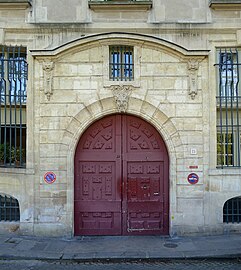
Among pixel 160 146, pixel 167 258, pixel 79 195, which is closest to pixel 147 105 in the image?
pixel 160 146

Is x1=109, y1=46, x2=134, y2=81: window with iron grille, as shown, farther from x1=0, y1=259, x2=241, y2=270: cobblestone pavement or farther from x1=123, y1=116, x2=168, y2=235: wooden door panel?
x1=0, y1=259, x2=241, y2=270: cobblestone pavement

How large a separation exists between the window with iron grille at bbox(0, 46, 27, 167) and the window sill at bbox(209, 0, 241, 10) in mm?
4913

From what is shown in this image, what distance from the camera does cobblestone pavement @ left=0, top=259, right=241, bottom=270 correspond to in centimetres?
666

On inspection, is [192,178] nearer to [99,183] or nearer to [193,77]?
[99,183]

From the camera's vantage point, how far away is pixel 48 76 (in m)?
8.41

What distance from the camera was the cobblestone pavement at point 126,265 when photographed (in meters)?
6.66

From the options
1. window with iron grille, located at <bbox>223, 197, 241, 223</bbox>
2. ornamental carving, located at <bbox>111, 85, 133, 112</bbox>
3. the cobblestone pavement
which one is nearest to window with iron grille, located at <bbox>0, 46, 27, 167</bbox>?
ornamental carving, located at <bbox>111, 85, 133, 112</bbox>

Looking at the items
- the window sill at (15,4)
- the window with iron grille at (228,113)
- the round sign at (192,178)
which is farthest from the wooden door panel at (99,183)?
the window sill at (15,4)

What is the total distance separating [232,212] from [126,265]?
10.8 ft

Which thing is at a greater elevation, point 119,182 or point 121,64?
point 121,64

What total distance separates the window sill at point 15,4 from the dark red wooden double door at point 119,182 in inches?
136

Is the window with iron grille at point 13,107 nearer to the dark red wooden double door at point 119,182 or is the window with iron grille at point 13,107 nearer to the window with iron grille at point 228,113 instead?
the dark red wooden double door at point 119,182

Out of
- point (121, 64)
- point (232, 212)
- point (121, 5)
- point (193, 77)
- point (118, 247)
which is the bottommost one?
point (118, 247)

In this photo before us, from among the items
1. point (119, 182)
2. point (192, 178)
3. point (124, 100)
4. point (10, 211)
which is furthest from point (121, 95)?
point (10, 211)
